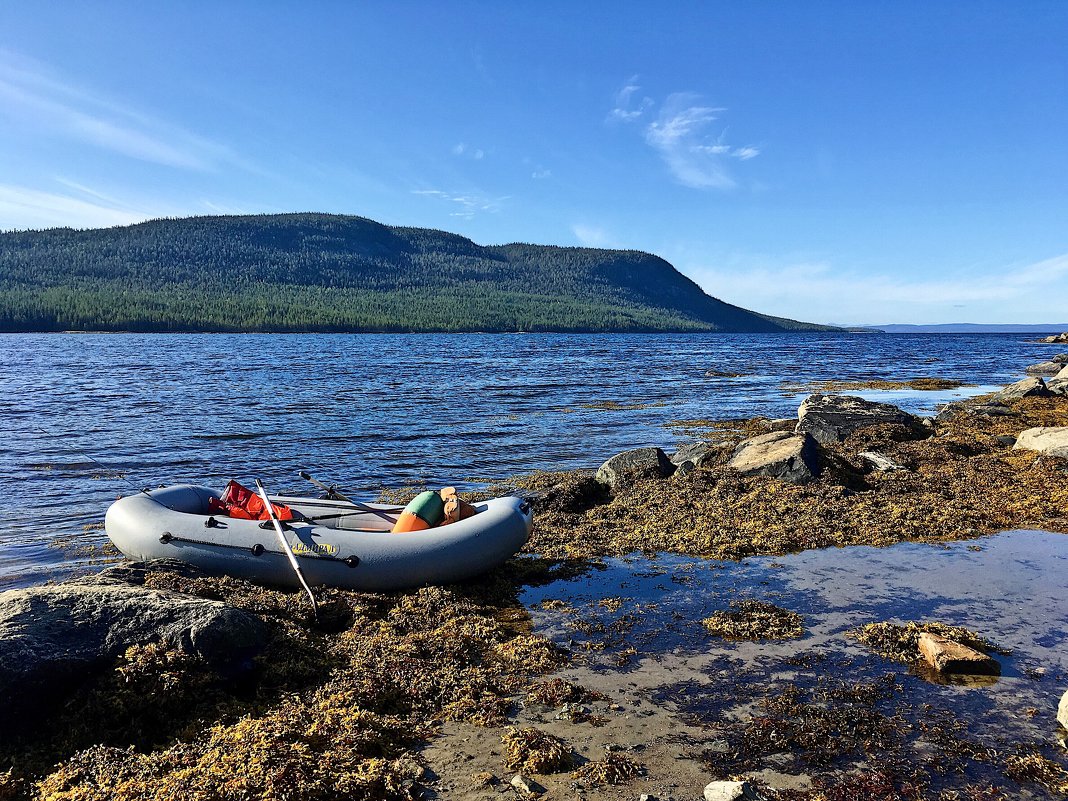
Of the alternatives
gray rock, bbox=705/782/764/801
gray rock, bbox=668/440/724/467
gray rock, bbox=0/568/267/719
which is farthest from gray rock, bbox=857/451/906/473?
gray rock, bbox=0/568/267/719

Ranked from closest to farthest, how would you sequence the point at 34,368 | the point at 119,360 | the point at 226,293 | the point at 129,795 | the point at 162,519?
the point at 129,795 < the point at 162,519 < the point at 34,368 < the point at 119,360 < the point at 226,293

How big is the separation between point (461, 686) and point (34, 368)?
164 feet

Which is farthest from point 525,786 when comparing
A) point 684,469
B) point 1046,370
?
point 1046,370

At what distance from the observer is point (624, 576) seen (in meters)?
8.59

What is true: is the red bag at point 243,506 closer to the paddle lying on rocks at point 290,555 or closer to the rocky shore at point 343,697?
the paddle lying on rocks at point 290,555

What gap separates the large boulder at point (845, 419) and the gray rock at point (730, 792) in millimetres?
13884

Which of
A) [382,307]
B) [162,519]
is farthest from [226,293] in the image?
[162,519]

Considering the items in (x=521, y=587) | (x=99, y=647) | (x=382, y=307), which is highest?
(x=382, y=307)

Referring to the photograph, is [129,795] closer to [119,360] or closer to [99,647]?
[99,647]

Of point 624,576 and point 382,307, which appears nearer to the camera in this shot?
point 624,576

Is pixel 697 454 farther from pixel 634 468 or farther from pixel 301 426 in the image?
pixel 301 426

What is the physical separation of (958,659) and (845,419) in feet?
42.1

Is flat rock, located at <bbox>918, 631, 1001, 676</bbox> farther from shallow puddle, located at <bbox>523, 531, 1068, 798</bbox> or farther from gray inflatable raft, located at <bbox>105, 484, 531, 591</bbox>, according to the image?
gray inflatable raft, located at <bbox>105, 484, 531, 591</bbox>

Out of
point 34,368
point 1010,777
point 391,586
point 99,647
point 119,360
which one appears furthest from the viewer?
point 119,360
